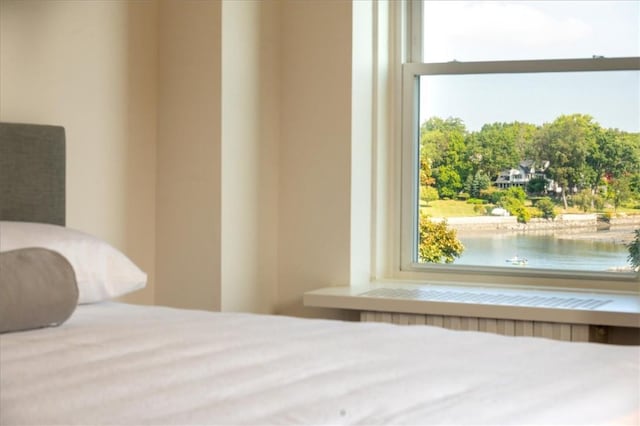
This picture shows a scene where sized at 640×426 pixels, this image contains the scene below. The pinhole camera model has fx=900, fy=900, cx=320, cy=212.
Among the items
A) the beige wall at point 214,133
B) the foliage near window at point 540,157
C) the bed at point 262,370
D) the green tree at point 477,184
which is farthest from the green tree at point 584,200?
the bed at point 262,370

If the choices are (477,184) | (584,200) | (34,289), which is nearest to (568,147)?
(584,200)

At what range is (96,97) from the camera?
310cm

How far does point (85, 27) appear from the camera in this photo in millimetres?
3062

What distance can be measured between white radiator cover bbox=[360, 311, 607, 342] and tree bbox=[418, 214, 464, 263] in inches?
22.2

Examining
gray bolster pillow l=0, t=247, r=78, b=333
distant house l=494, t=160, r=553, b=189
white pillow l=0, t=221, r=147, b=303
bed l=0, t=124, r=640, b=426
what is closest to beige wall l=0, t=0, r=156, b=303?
white pillow l=0, t=221, r=147, b=303

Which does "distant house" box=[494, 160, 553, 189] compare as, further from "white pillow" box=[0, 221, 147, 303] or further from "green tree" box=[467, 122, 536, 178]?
"white pillow" box=[0, 221, 147, 303]

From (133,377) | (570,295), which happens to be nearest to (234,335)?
(133,377)

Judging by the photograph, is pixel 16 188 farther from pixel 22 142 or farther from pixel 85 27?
pixel 85 27

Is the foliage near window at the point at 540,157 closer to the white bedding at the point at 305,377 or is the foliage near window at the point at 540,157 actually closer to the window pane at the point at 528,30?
the window pane at the point at 528,30

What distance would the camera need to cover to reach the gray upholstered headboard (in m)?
2.67

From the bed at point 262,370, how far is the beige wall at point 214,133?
812mm

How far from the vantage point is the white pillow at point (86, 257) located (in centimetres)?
231

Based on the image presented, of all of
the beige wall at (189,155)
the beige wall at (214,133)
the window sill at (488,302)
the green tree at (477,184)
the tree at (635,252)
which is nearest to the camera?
the window sill at (488,302)

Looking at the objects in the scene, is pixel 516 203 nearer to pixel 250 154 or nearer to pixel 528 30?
pixel 528 30
